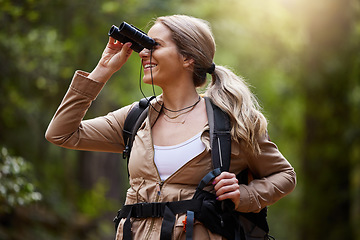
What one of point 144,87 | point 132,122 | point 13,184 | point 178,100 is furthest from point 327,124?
point 132,122

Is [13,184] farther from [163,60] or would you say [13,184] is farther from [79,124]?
[163,60]

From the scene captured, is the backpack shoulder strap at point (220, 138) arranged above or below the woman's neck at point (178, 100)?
below

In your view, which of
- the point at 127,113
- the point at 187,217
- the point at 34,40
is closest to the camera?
the point at 187,217

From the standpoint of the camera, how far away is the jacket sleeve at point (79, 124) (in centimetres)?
371

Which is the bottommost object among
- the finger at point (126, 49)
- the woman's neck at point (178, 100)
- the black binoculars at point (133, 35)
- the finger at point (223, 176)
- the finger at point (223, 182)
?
the finger at point (223, 182)

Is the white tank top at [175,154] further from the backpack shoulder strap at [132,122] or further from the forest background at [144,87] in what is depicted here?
the forest background at [144,87]

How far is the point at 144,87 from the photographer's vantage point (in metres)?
14.1

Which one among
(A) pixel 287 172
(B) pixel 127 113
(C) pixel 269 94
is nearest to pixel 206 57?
(B) pixel 127 113

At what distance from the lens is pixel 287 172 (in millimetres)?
3717

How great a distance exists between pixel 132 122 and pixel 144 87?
1030cm

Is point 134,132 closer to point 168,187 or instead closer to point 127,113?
point 127,113

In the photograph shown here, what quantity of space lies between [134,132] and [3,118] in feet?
18.2

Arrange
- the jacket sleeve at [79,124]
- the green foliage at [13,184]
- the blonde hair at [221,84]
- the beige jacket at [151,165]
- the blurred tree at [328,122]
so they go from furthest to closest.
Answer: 1. the blurred tree at [328,122]
2. the green foliage at [13,184]
3. the jacket sleeve at [79,124]
4. the blonde hair at [221,84]
5. the beige jacket at [151,165]

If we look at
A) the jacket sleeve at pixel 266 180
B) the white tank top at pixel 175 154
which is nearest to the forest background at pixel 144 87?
the white tank top at pixel 175 154
